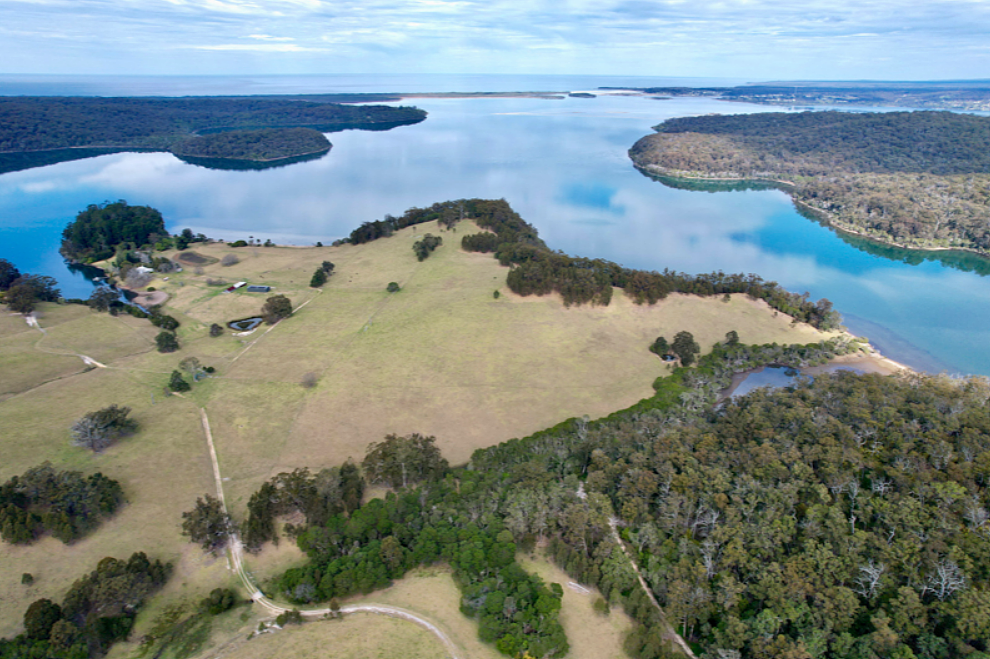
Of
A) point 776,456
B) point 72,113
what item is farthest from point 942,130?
point 72,113

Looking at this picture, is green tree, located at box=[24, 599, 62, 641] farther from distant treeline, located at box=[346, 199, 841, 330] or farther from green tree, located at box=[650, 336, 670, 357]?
distant treeline, located at box=[346, 199, 841, 330]

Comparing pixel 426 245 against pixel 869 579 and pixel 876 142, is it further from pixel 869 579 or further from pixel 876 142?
pixel 876 142

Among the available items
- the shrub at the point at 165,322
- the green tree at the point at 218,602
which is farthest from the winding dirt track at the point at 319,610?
the shrub at the point at 165,322

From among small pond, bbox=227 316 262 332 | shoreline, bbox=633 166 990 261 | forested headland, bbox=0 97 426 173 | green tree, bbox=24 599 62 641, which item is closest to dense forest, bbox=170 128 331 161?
forested headland, bbox=0 97 426 173

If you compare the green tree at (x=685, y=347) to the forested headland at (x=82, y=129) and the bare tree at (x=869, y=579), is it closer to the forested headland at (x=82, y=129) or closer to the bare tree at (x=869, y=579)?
the bare tree at (x=869, y=579)

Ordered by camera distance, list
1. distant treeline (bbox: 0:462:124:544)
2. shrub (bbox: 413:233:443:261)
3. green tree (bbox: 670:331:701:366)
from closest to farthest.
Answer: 1. distant treeline (bbox: 0:462:124:544)
2. green tree (bbox: 670:331:701:366)
3. shrub (bbox: 413:233:443:261)

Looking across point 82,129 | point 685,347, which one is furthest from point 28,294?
point 82,129
